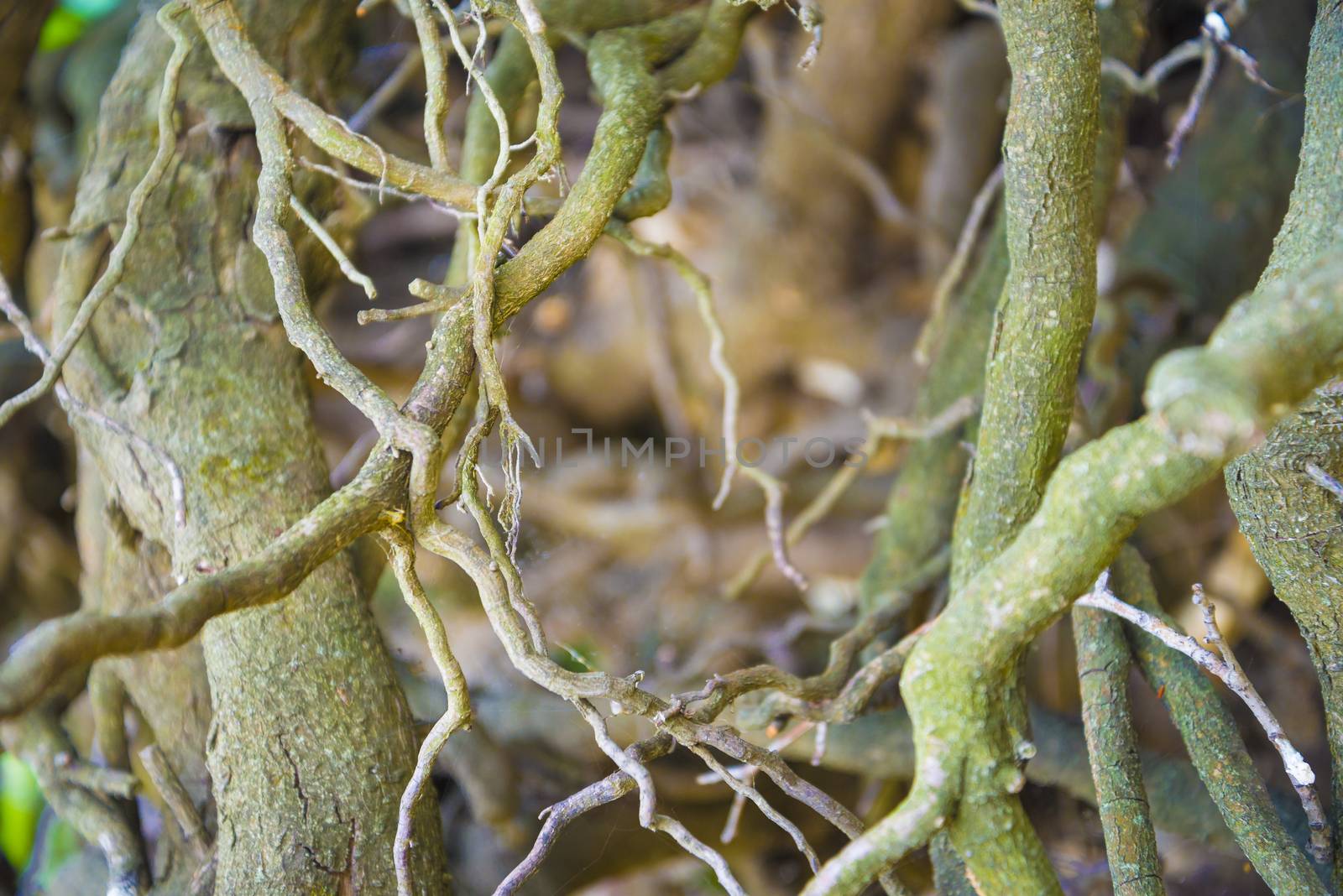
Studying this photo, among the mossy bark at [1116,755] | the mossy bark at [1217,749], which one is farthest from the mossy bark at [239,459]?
the mossy bark at [1217,749]

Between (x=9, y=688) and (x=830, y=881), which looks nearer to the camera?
(x=9, y=688)

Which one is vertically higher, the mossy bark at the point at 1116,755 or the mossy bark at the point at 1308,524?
the mossy bark at the point at 1308,524

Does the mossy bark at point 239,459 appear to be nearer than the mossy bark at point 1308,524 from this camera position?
No

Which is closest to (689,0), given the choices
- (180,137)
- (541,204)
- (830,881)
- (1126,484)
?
(541,204)

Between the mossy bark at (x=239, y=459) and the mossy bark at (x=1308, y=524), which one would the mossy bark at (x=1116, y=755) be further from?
the mossy bark at (x=239, y=459)

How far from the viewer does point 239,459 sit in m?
1.25

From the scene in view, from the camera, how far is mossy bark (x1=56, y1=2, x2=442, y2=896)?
44.9 inches

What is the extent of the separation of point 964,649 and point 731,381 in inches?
27.1

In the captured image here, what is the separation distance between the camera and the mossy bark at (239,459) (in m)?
1.14

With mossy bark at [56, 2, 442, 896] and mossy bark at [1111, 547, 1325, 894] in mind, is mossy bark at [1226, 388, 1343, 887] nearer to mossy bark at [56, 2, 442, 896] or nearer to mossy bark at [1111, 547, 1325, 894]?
mossy bark at [1111, 547, 1325, 894]

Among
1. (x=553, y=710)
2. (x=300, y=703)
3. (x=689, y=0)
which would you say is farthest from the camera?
(x=553, y=710)

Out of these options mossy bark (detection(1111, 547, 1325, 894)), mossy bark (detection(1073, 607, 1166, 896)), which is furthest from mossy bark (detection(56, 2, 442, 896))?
mossy bark (detection(1111, 547, 1325, 894))

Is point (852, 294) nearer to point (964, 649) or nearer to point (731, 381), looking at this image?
point (731, 381)

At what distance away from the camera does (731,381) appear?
1464 millimetres
